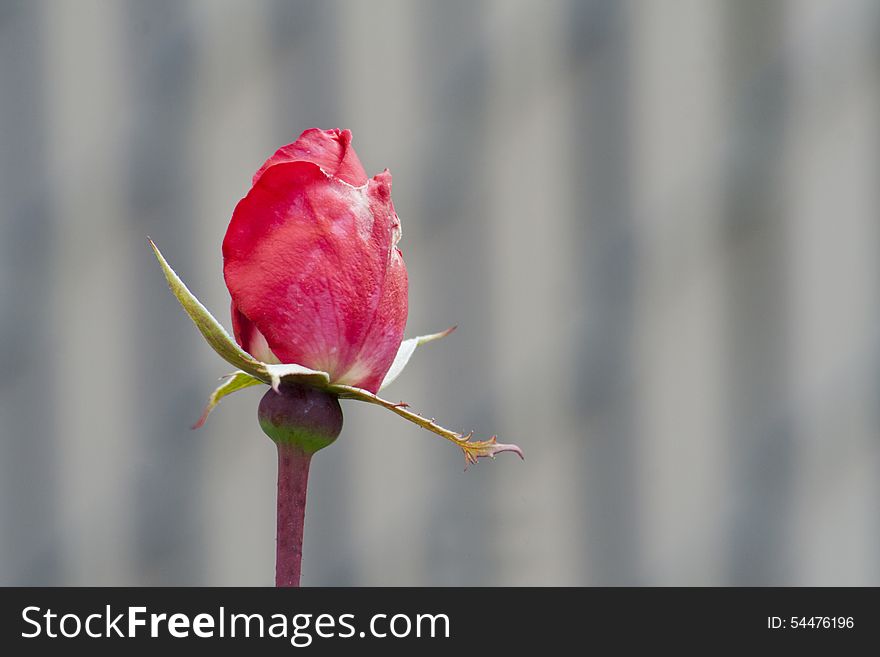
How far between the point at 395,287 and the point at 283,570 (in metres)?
0.05

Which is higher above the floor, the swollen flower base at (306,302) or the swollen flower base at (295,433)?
the swollen flower base at (306,302)

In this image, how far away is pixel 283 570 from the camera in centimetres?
14

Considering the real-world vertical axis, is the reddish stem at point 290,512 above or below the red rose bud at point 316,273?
below

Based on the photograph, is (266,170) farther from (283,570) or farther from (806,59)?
(806,59)

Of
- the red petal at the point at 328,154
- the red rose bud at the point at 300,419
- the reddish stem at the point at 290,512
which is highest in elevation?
the red petal at the point at 328,154

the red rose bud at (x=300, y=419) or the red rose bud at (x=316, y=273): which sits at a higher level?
the red rose bud at (x=316, y=273)

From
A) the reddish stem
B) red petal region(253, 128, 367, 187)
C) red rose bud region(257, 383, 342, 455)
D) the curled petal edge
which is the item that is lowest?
the reddish stem

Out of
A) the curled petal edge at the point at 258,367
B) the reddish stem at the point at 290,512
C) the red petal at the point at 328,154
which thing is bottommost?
the reddish stem at the point at 290,512

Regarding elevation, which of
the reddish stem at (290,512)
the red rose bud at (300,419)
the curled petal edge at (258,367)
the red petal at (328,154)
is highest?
the red petal at (328,154)

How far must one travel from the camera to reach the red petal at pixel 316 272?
157mm

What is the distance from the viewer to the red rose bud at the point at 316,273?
16 cm

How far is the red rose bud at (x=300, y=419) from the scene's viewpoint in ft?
0.52

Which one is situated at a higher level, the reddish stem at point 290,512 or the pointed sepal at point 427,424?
the pointed sepal at point 427,424

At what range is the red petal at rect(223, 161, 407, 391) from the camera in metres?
0.16
